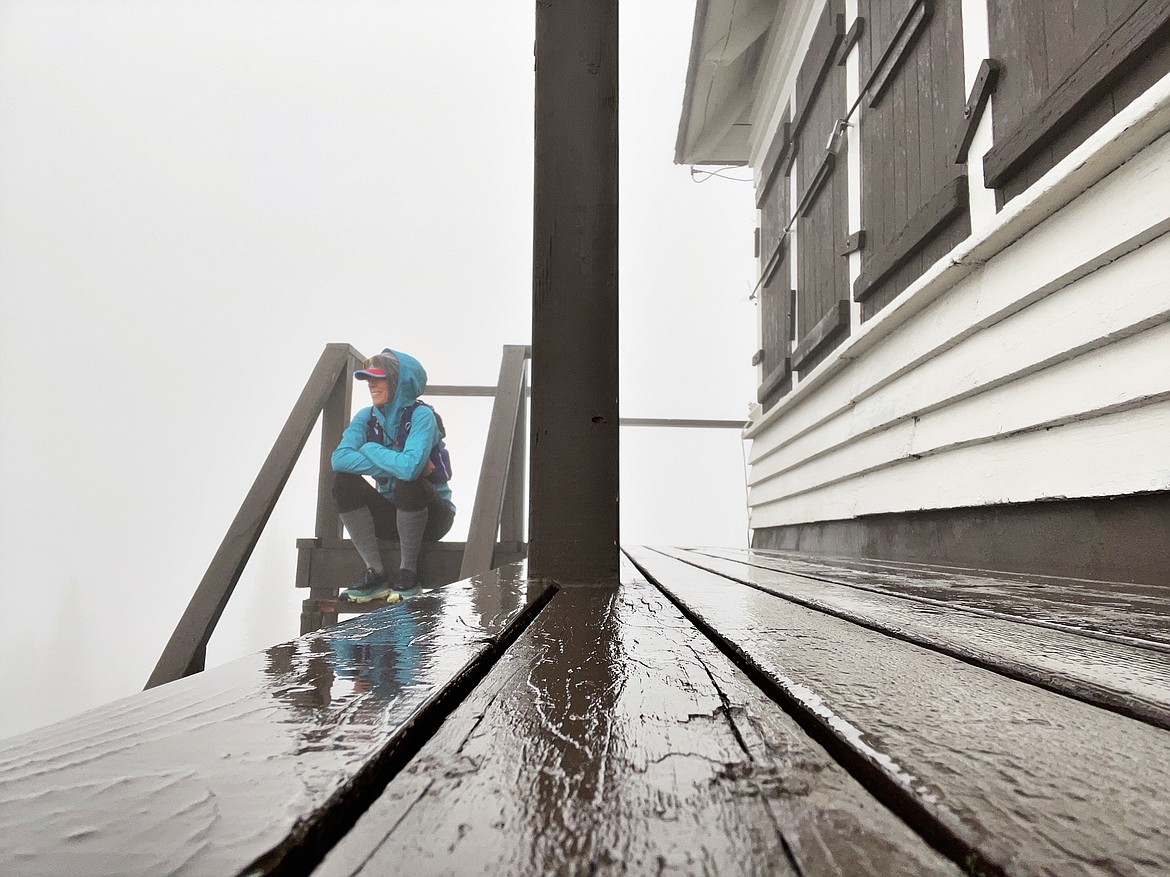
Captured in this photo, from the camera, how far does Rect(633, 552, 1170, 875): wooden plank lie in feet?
0.64

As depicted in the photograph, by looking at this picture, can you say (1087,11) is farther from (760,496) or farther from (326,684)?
(760,496)

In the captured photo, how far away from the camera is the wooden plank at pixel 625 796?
0.19 m

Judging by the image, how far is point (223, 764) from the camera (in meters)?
0.26

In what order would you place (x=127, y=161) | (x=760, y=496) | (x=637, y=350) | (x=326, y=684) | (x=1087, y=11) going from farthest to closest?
(x=127, y=161), (x=637, y=350), (x=760, y=496), (x=1087, y=11), (x=326, y=684)

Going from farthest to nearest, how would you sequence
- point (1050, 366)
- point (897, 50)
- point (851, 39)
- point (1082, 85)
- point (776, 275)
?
point (776, 275) < point (851, 39) < point (897, 50) < point (1050, 366) < point (1082, 85)

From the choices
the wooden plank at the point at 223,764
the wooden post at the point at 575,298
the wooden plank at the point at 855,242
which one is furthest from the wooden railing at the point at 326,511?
the wooden plank at the point at 223,764

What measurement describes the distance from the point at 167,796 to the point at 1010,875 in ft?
0.81

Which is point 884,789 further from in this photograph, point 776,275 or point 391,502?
point 776,275

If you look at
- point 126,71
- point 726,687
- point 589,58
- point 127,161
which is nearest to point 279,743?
point 726,687

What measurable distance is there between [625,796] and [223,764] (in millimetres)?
150

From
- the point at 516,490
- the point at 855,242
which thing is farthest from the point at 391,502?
the point at 855,242

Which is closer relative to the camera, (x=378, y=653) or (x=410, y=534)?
(x=378, y=653)

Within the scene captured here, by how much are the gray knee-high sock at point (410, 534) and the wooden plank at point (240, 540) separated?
1.88 feet

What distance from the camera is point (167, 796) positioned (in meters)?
0.23
